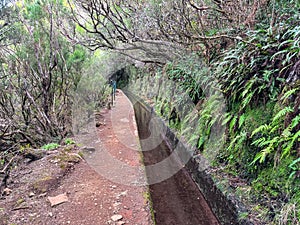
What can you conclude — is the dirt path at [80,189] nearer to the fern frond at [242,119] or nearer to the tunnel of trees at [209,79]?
the tunnel of trees at [209,79]

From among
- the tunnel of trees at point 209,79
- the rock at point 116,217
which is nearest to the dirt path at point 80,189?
the rock at point 116,217

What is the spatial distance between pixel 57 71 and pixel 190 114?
13.0ft

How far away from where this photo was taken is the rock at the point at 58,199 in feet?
11.7

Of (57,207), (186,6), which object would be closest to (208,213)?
(57,207)

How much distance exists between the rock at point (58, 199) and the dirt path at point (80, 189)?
0.17 ft

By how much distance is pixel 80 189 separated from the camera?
13.4 feet

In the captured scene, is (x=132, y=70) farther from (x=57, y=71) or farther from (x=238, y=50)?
(x=238, y=50)

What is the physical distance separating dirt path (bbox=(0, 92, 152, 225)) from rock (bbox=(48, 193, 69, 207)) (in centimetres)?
5

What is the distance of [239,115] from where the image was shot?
420cm

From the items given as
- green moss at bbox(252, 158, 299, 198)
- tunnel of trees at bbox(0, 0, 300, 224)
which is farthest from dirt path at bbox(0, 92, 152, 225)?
green moss at bbox(252, 158, 299, 198)

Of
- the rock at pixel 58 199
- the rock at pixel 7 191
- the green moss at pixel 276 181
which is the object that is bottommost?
the rock at pixel 58 199

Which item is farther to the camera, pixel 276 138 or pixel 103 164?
pixel 103 164

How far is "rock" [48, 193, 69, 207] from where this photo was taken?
3572mm

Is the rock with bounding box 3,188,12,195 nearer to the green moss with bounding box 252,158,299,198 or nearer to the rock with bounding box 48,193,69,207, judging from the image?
the rock with bounding box 48,193,69,207
